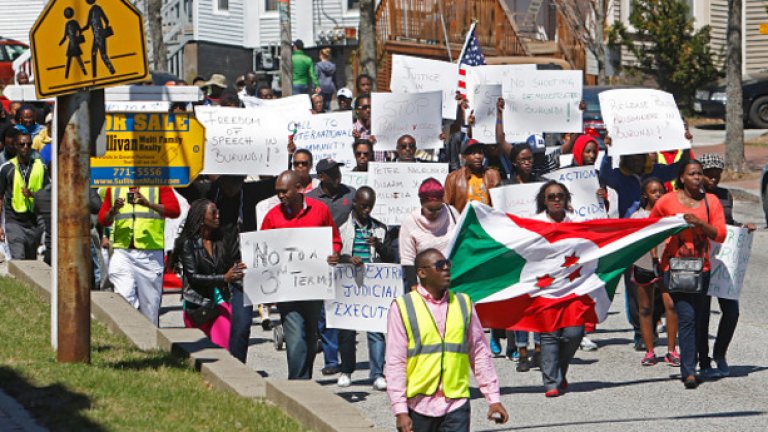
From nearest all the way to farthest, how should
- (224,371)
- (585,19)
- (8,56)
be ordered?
(224,371) < (8,56) < (585,19)

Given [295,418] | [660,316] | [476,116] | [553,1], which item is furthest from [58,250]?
[553,1]

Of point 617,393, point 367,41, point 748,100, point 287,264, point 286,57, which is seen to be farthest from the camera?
point 748,100

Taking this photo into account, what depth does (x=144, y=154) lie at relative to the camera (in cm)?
1202

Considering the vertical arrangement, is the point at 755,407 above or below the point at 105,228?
below

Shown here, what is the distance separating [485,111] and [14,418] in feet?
28.8

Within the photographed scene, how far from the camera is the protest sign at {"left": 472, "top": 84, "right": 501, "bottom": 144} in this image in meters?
17.3

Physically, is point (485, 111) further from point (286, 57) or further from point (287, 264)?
point (286, 57)

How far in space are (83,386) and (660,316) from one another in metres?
6.23

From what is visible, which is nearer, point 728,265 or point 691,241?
point 691,241

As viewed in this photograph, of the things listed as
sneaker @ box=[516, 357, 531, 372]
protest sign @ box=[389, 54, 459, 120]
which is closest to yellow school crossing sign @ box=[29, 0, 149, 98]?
sneaker @ box=[516, 357, 531, 372]

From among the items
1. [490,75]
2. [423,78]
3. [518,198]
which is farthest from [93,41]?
[423,78]

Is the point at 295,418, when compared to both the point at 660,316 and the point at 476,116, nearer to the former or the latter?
the point at 660,316

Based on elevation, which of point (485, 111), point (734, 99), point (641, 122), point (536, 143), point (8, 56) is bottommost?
point (536, 143)

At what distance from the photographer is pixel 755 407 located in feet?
37.5
